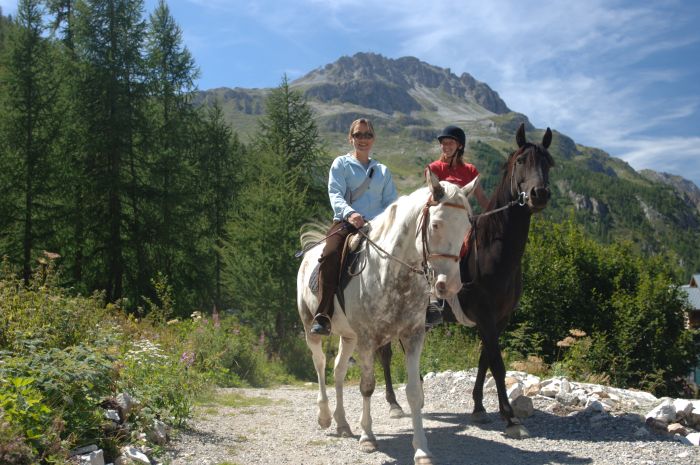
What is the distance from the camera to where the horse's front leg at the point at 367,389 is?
528cm

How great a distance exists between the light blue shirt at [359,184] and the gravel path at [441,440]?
256 centimetres

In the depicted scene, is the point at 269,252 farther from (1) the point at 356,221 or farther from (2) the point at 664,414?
(2) the point at 664,414

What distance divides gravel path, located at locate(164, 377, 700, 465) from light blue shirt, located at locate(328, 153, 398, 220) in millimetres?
2557

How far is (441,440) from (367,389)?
4.69 feet

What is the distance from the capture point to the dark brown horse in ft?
20.2

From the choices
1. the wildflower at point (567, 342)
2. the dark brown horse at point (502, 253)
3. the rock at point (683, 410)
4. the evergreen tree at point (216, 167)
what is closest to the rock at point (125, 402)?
the dark brown horse at point (502, 253)

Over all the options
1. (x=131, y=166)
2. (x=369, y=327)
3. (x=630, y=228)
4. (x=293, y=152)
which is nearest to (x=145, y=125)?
(x=131, y=166)

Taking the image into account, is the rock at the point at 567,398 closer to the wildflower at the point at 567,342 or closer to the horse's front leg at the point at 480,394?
the horse's front leg at the point at 480,394

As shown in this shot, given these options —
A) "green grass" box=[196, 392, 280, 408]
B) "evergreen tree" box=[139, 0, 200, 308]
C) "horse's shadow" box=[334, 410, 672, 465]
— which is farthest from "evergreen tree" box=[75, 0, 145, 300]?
"horse's shadow" box=[334, 410, 672, 465]

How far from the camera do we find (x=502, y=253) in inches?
250

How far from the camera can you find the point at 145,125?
76.4 feet

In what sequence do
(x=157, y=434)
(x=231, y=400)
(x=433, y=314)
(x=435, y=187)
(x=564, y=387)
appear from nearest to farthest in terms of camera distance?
(x=435, y=187) < (x=157, y=434) < (x=433, y=314) < (x=564, y=387) < (x=231, y=400)

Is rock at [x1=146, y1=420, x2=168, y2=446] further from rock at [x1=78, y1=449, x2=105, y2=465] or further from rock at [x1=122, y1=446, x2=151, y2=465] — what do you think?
rock at [x1=78, y1=449, x2=105, y2=465]

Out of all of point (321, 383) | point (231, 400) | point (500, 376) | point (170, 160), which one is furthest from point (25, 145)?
point (500, 376)
